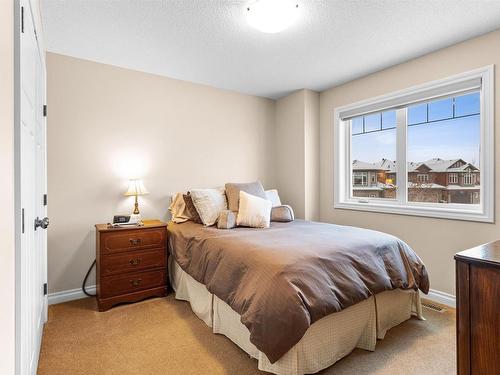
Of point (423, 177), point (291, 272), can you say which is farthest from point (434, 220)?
point (291, 272)

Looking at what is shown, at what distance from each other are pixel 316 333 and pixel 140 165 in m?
2.48

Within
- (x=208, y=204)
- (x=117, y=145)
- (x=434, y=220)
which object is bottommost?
(x=434, y=220)

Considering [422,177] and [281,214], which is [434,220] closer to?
[422,177]

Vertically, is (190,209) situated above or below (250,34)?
below

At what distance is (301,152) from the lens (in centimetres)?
386

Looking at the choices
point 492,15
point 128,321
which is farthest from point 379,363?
point 492,15

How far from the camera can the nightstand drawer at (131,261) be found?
2.57 meters

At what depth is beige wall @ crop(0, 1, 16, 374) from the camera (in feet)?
2.78

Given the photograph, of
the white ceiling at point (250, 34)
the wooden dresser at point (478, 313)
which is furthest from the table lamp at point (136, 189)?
the wooden dresser at point (478, 313)

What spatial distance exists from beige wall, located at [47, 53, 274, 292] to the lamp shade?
6.9 inches

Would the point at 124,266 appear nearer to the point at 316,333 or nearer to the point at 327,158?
the point at 316,333

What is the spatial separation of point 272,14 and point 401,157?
2.08 meters

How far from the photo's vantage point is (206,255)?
229cm

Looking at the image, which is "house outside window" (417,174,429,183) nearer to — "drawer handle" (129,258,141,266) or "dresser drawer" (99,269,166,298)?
"dresser drawer" (99,269,166,298)
